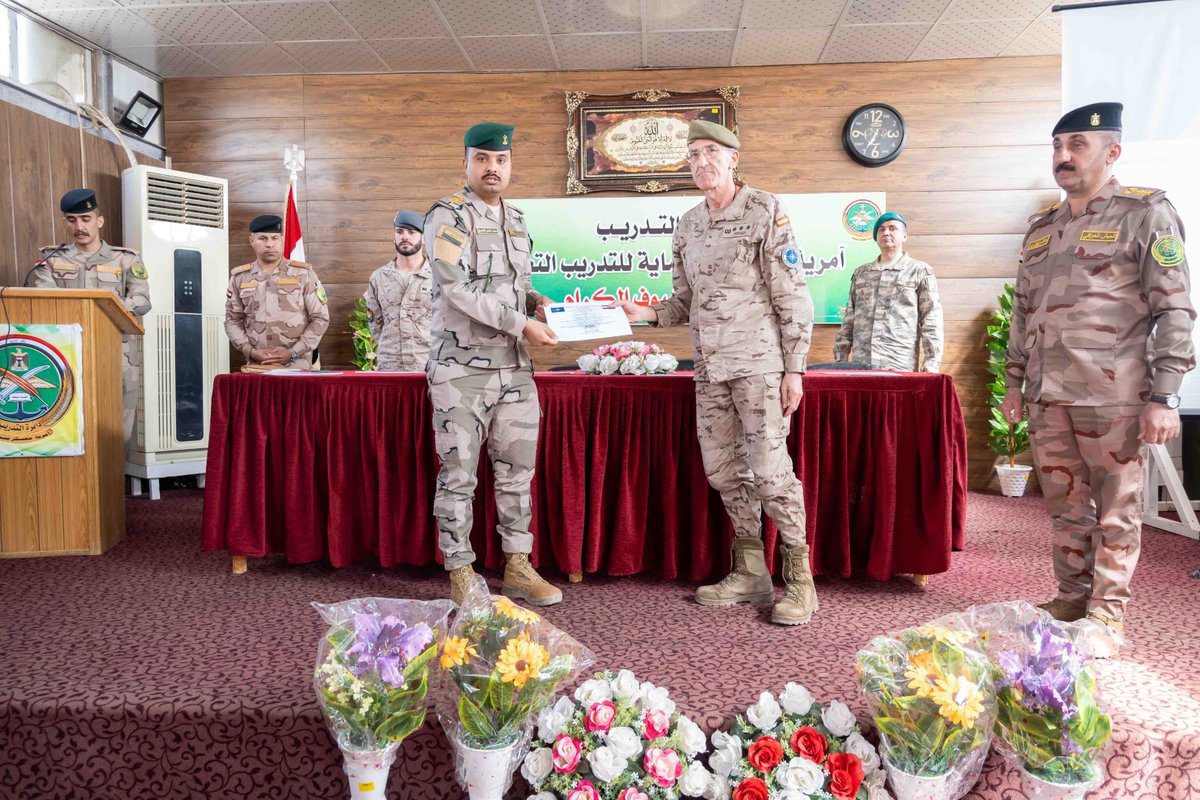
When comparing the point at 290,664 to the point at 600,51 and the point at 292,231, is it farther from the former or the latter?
the point at 600,51

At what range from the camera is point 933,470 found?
254 centimetres

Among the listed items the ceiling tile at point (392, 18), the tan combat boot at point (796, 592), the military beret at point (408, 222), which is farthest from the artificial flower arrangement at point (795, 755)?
the ceiling tile at point (392, 18)

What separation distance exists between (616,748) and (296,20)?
4.72 metres

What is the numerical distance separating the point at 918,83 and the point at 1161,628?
13.6 ft

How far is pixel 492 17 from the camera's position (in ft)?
14.4

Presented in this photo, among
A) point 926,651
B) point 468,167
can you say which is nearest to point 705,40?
point 468,167

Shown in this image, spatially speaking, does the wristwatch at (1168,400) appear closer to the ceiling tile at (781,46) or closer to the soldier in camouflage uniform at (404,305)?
the soldier in camouflage uniform at (404,305)

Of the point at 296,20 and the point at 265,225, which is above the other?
the point at 296,20

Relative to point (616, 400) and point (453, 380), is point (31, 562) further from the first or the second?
point (616, 400)

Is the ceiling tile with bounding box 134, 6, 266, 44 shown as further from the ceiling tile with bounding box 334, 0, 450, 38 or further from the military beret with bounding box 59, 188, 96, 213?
the military beret with bounding box 59, 188, 96, 213

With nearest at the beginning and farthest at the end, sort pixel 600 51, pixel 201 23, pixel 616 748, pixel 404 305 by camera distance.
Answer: pixel 616 748, pixel 404 305, pixel 201 23, pixel 600 51

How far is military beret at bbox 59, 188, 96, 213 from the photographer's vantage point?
13.3 ft

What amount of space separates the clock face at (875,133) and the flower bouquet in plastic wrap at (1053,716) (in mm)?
4303

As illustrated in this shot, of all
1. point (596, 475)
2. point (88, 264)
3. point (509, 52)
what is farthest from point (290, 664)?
point (509, 52)
